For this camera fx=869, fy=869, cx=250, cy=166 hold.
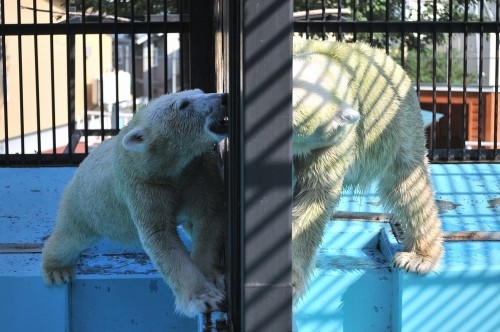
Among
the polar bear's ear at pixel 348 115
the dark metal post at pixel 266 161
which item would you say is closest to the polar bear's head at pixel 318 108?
the polar bear's ear at pixel 348 115

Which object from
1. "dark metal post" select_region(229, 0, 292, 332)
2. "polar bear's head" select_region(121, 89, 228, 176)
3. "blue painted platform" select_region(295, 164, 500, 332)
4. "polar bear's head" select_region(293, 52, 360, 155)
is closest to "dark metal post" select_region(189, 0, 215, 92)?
"blue painted platform" select_region(295, 164, 500, 332)

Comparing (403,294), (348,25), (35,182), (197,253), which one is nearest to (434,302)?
(403,294)

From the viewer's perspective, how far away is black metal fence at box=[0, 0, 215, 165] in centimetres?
520

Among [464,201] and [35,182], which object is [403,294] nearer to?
[464,201]

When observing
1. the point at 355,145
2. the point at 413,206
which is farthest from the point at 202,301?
the point at 413,206

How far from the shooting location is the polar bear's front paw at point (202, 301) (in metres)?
2.97

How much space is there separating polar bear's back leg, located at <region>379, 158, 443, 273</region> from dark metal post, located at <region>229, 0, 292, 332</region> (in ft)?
5.55

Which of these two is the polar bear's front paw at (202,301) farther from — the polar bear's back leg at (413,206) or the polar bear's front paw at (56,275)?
the polar bear's back leg at (413,206)

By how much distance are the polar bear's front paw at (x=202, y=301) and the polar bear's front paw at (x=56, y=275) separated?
0.87 m

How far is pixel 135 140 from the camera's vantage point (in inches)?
125

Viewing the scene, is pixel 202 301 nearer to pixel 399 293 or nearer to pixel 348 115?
pixel 348 115

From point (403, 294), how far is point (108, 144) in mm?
1425

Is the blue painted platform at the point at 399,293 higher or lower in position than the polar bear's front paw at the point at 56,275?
Result: lower

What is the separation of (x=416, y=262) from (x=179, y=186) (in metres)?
1.13
